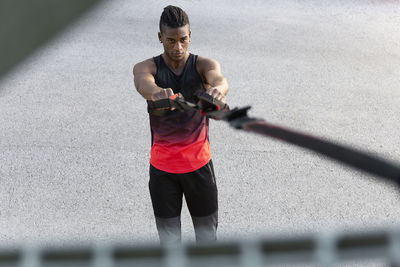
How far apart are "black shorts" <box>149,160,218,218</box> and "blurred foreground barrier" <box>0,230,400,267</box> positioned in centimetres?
242

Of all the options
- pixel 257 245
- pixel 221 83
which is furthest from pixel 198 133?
pixel 257 245

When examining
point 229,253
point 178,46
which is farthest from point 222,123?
point 229,253

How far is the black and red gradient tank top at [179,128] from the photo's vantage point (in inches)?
110

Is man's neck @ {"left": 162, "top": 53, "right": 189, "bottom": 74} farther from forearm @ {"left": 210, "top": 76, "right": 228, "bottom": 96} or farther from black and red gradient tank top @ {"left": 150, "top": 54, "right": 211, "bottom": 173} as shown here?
forearm @ {"left": 210, "top": 76, "right": 228, "bottom": 96}

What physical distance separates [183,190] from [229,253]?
254 centimetres

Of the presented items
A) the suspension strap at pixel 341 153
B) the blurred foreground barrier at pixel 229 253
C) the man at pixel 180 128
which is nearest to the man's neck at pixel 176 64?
the man at pixel 180 128

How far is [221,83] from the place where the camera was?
104 inches

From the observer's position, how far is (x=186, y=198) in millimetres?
2936

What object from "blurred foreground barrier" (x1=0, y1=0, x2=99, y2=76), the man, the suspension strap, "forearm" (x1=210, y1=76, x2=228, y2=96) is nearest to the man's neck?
the man

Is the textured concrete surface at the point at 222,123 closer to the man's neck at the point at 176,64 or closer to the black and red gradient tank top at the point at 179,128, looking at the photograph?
the black and red gradient tank top at the point at 179,128

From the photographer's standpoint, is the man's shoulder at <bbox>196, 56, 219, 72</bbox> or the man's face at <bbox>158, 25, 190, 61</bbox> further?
the man's shoulder at <bbox>196, 56, 219, 72</bbox>

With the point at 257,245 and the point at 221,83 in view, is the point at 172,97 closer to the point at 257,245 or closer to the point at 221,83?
the point at 221,83

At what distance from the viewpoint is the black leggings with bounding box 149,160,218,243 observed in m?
2.85

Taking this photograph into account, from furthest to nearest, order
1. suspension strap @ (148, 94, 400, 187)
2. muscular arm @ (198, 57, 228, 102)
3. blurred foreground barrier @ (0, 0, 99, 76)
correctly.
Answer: blurred foreground barrier @ (0, 0, 99, 76), muscular arm @ (198, 57, 228, 102), suspension strap @ (148, 94, 400, 187)
